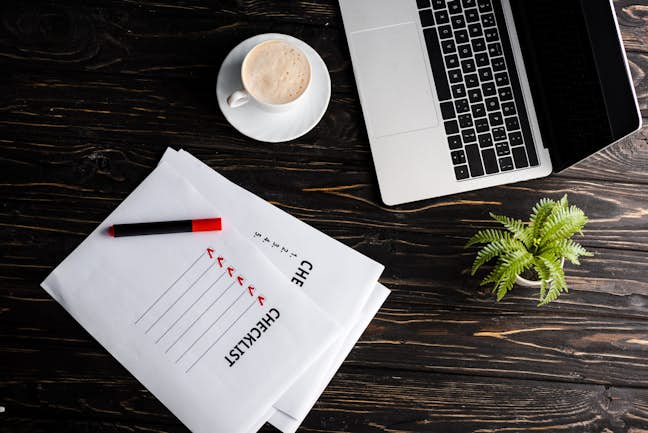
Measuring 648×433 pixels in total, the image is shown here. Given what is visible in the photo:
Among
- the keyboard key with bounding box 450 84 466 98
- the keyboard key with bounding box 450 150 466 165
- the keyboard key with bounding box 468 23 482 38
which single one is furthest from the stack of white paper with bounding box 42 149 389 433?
the keyboard key with bounding box 468 23 482 38

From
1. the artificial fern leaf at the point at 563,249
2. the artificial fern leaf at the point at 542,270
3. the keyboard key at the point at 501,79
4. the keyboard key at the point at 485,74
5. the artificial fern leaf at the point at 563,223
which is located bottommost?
the artificial fern leaf at the point at 542,270

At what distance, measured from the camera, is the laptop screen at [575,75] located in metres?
0.89

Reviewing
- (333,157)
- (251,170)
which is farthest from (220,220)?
(333,157)

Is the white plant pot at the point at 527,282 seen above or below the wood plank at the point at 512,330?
above

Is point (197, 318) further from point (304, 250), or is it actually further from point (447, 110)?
point (447, 110)

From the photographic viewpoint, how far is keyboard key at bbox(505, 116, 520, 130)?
3.40ft

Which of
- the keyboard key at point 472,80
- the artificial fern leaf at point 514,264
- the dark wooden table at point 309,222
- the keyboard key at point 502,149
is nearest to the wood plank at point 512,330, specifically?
the dark wooden table at point 309,222

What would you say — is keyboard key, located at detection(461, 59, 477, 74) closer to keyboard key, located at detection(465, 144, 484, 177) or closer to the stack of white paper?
keyboard key, located at detection(465, 144, 484, 177)

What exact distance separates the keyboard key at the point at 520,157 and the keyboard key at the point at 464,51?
0.60 feet

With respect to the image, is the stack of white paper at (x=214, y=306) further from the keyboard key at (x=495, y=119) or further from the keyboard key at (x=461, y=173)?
the keyboard key at (x=495, y=119)

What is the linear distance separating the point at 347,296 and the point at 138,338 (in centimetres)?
34

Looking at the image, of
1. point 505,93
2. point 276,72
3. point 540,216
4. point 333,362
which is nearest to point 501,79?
point 505,93

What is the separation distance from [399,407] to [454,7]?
2.28 ft

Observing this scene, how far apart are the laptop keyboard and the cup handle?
1.08ft
